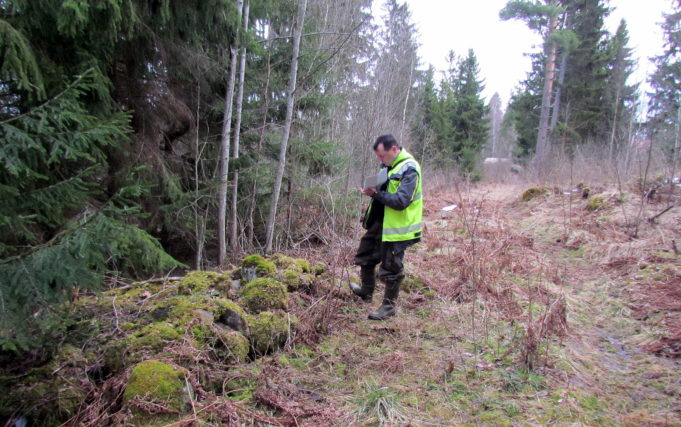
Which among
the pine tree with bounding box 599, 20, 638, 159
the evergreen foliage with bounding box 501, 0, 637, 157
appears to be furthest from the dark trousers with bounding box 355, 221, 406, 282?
the pine tree with bounding box 599, 20, 638, 159

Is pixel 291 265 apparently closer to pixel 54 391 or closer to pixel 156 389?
pixel 156 389

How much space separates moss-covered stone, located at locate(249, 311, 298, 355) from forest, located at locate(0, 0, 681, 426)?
18mm

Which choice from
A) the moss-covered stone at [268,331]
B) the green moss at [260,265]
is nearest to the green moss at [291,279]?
the green moss at [260,265]

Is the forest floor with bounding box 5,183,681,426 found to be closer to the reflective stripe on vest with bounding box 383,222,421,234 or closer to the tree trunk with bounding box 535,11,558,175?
the reflective stripe on vest with bounding box 383,222,421,234

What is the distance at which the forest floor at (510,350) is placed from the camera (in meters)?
2.47

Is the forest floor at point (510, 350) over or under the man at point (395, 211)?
under

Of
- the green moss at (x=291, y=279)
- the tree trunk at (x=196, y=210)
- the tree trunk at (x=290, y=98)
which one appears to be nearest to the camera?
the green moss at (x=291, y=279)

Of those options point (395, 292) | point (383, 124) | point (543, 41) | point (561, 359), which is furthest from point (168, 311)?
point (543, 41)

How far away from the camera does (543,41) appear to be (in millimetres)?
18109

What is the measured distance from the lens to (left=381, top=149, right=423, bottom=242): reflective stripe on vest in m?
3.84

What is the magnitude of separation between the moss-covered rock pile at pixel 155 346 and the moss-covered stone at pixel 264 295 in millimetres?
10

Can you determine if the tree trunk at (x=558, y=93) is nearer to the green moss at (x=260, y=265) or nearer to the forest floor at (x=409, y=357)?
the forest floor at (x=409, y=357)

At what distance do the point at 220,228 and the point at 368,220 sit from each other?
3.71m

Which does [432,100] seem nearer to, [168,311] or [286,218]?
[286,218]
